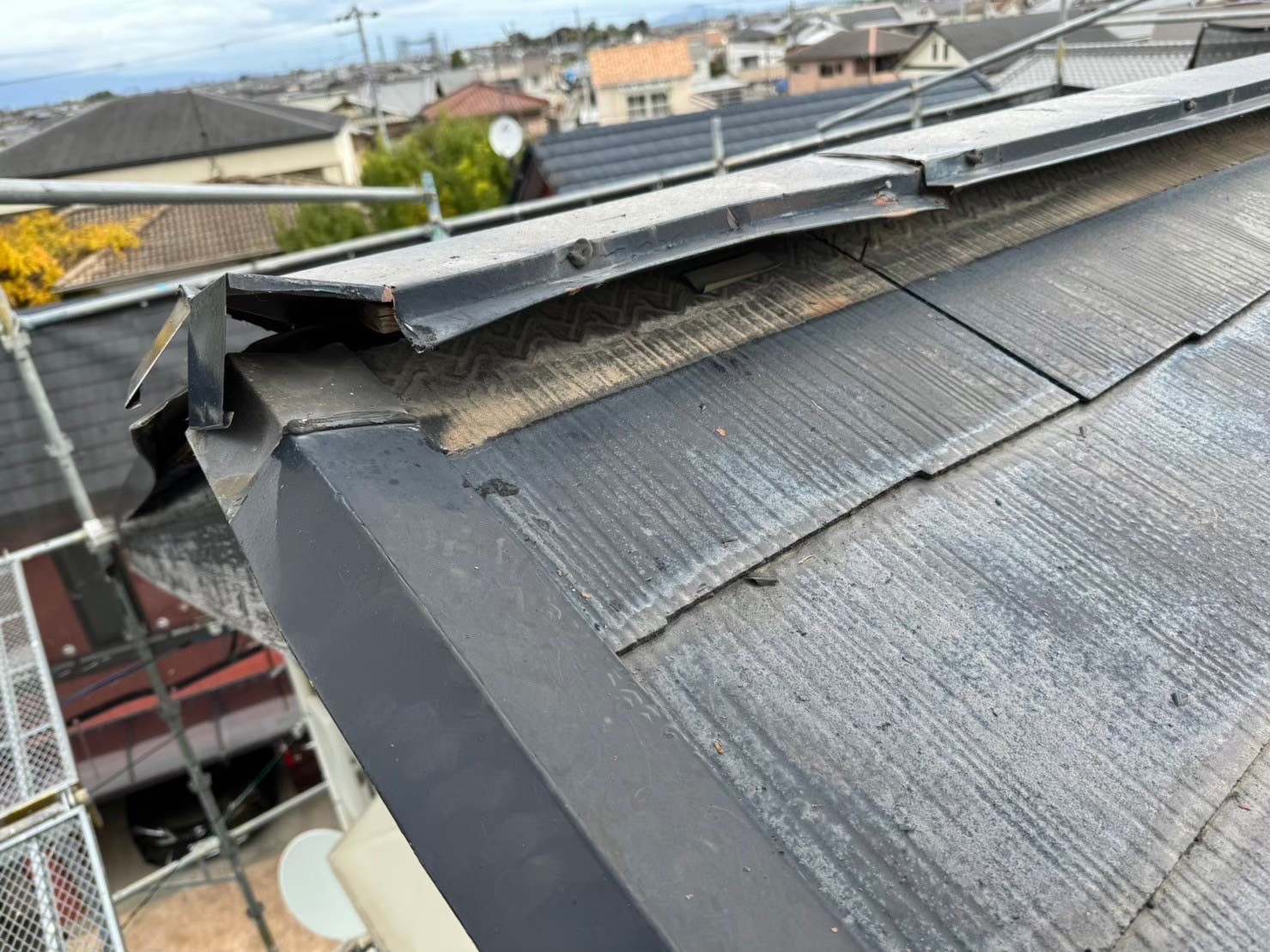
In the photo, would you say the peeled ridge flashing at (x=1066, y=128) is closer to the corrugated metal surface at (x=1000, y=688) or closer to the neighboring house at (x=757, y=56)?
the corrugated metal surface at (x=1000, y=688)

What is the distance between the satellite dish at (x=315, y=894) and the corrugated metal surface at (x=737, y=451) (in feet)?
12.3

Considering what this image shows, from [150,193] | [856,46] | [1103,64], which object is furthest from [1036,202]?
[856,46]

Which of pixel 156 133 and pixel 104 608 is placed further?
pixel 156 133

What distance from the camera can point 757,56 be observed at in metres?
56.5

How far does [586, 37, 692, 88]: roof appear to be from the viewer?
102ft

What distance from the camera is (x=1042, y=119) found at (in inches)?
137

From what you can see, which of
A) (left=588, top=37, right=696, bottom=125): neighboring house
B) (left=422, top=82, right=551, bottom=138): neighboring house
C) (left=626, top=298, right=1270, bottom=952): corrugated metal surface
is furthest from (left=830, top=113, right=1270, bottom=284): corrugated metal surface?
(left=422, top=82, right=551, bottom=138): neighboring house

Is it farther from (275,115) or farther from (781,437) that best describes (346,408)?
(275,115)

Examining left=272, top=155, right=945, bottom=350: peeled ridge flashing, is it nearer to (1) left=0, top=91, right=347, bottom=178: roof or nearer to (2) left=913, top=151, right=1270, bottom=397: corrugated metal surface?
(2) left=913, top=151, right=1270, bottom=397: corrugated metal surface

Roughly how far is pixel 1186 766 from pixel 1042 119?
298cm

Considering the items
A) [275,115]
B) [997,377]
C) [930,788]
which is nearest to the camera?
[930,788]

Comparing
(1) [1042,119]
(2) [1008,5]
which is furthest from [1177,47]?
(2) [1008,5]

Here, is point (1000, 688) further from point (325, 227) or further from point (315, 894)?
point (325, 227)

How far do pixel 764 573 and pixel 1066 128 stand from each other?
8.82ft
